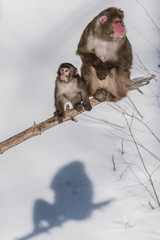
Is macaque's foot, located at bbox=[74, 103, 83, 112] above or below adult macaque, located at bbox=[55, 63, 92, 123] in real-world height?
below

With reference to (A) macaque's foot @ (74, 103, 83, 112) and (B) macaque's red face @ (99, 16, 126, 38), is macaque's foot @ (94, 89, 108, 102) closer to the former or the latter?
(A) macaque's foot @ (74, 103, 83, 112)

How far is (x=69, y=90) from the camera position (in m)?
4.59

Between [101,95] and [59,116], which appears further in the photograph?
[101,95]

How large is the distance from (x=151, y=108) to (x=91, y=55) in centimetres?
440

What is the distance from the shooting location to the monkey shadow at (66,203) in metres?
6.52

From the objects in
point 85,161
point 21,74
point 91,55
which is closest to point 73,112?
point 91,55

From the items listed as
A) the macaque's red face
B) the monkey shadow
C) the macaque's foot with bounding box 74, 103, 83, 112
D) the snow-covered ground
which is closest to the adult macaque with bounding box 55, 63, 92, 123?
the macaque's foot with bounding box 74, 103, 83, 112

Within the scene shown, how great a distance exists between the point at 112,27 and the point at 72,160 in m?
3.48

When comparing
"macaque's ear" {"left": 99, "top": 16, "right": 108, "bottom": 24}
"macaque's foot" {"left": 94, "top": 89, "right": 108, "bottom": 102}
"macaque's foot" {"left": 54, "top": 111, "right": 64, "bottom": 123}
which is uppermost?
"macaque's ear" {"left": 99, "top": 16, "right": 108, "bottom": 24}

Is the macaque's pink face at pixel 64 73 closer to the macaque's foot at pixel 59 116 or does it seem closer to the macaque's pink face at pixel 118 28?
the macaque's foot at pixel 59 116

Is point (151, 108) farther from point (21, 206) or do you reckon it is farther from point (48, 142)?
point (21, 206)

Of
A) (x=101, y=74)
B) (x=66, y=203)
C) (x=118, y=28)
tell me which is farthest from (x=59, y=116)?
(x=66, y=203)

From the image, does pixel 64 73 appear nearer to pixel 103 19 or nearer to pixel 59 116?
pixel 59 116

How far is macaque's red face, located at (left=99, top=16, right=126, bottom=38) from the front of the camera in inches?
171
